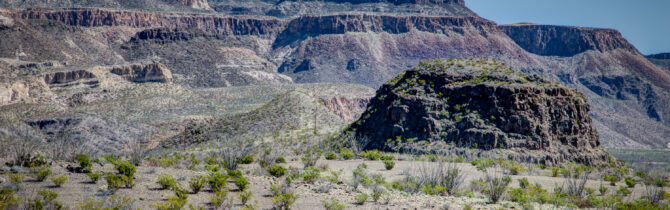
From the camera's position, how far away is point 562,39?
177m

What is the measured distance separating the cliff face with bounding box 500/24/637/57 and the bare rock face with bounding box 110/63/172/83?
144 meters

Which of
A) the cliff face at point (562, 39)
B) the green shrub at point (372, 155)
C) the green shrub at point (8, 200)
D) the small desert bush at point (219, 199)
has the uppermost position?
the cliff face at point (562, 39)

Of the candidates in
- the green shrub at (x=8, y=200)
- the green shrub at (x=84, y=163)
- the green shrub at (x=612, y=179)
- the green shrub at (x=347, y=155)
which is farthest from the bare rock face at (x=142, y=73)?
the green shrub at (x=612, y=179)

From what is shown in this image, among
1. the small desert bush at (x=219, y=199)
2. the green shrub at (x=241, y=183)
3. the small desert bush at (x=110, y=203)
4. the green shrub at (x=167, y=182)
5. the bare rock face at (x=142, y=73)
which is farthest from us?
the bare rock face at (x=142, y=73)

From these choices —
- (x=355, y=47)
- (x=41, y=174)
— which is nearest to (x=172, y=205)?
(x=41, y=174)

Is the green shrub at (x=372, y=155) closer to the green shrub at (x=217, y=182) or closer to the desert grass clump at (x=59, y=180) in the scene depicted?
the green shrub at (x=217, y=182)

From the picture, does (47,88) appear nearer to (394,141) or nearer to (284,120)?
(284,120)

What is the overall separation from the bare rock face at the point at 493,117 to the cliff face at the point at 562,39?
15658 centimetres

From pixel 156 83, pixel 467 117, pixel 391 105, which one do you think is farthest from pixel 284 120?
pixel 156 83

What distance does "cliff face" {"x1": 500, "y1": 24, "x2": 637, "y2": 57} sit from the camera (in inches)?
6339

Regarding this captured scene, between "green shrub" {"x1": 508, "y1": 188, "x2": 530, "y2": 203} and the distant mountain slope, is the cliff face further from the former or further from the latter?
"green shrub" {"x1": 508, "y1": 188, "x2": 530, "y2": 203}

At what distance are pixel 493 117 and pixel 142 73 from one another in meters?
69.0

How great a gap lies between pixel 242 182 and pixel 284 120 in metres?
27.4

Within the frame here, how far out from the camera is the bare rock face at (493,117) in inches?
966
